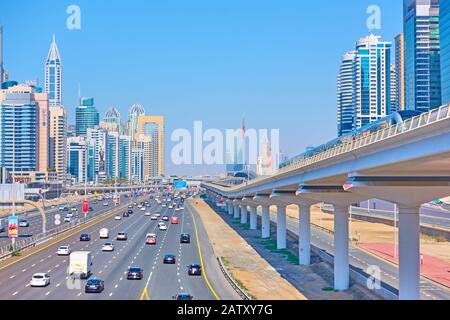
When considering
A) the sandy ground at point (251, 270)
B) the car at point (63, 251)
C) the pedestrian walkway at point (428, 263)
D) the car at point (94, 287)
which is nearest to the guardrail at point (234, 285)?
the sandy ground at point (251, 270)

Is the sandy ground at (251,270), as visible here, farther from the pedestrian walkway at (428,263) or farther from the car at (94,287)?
the pedestrian walkway at (428,263)

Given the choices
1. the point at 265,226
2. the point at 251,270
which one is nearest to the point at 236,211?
the point at 265,226

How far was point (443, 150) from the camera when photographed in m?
21.7

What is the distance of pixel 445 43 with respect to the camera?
162000 mm

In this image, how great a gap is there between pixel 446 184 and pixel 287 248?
41.1 metres

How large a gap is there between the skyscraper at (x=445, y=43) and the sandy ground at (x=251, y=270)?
9914 centimetres

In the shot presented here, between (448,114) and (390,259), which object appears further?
(390,259)

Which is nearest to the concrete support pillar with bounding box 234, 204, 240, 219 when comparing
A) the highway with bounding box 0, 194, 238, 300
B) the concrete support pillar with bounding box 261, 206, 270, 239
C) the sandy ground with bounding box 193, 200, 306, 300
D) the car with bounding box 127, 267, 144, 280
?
the concrete support pillar with bounding box 261, 206, 270, 239

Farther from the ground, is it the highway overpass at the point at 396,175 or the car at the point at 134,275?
the highway overpass at the point at 396,175

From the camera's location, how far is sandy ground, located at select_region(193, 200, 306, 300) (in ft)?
129

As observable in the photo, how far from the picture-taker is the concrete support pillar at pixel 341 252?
43000mm
